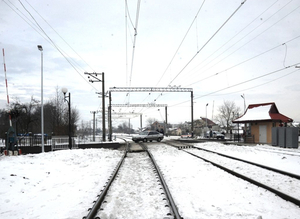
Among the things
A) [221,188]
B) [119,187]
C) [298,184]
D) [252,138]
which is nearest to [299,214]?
[221,188]

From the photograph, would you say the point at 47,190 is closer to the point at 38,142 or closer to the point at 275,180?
the point at 275,180

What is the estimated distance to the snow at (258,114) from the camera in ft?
91.8

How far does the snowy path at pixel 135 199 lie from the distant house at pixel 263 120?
23.4 metres

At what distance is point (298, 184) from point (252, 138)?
76.5 ft

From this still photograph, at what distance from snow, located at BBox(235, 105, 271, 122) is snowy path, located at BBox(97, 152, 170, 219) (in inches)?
939

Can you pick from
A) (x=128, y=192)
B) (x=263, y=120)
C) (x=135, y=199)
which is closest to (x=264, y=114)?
(x=263, y=120)

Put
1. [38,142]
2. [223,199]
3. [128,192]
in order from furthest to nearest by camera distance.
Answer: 1. [38,142]
2. [128,192]
3. [223,199]

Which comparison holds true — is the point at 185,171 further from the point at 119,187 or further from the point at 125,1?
the point at 125,1

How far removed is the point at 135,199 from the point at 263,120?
25.7m

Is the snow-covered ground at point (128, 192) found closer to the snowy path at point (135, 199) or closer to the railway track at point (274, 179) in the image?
the snowy path at point (135, 199)

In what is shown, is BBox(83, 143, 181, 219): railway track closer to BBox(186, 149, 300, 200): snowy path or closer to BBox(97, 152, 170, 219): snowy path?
BBox(97, 152, 170, 219): snowy path

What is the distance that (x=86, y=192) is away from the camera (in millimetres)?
6695

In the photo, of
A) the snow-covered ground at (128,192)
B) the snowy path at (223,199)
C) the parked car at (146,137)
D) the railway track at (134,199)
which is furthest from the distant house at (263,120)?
the railway track at (134,199)

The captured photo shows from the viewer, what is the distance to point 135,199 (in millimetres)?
5867
